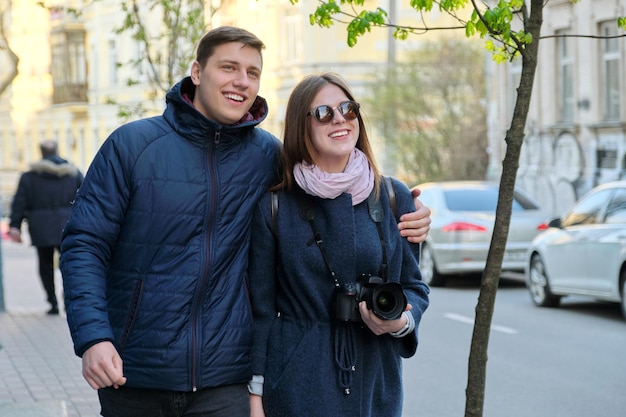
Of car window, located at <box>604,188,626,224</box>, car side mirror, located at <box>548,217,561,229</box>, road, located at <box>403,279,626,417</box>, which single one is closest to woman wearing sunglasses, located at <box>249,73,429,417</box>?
road, located at <box>403,279,626,417</box>

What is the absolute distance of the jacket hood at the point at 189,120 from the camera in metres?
4.02

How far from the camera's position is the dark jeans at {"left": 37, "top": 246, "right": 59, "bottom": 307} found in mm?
14180

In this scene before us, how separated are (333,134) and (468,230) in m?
14.2

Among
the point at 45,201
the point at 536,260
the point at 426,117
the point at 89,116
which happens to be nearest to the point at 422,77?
the point at 426,117

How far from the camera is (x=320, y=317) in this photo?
3.91 meters

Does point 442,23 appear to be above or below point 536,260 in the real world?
above

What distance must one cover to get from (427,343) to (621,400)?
11.3 ft

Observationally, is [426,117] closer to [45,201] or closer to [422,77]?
[422,77]

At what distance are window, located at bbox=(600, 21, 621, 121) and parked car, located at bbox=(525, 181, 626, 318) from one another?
32.5 feet

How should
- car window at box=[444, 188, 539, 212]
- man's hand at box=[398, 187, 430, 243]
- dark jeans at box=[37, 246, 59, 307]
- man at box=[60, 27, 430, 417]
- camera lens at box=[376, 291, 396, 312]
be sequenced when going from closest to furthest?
camera lens at box=[376, 291, 396, 312], man at box=[60, 27, 430, 417], man's hand at box=[398, 187, 430, 243], dark jeans at box=[37, 246, 59, 307], car window at box=[444, 188, 539, 212]

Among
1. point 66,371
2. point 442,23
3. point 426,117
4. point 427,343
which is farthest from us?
point 442,23

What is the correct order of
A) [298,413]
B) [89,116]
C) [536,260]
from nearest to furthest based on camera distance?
[298,413]
[536,260]
[89,116]

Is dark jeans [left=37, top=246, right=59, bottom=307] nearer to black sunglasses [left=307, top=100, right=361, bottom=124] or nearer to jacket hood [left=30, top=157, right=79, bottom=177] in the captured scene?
jacket hood [left=30, top=157, right=79, bottom=177]

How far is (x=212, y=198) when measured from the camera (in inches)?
157
